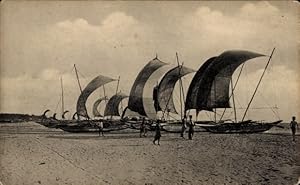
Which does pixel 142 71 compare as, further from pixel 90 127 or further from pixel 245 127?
A: pixel 90 127

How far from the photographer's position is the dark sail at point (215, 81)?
3.69 meters

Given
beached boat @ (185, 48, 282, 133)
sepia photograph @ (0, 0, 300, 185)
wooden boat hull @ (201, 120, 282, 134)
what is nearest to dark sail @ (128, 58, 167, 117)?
sepia photograph @ (0, 0, 300, 185)

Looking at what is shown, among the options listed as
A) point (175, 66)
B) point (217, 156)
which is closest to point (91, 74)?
point (175, 66)

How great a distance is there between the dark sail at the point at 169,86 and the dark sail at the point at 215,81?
0.15 m

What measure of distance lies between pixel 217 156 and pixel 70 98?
1.34 meters

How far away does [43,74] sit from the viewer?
3703 mm

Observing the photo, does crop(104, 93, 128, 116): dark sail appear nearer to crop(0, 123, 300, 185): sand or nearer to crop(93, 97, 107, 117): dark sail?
crop(93, 97, 107, 117): dark sail

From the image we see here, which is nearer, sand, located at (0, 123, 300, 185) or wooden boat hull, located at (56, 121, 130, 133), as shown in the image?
sand, located at (0, 123, 300, 185)

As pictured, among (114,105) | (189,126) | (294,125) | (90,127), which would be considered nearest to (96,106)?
(114,105)

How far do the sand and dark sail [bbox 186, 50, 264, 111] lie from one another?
1.72ft

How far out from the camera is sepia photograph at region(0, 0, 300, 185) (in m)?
3.54

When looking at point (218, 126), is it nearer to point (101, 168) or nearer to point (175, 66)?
point (175, 66)

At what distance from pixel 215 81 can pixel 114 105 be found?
1174 mm

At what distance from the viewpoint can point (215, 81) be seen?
185 inches
